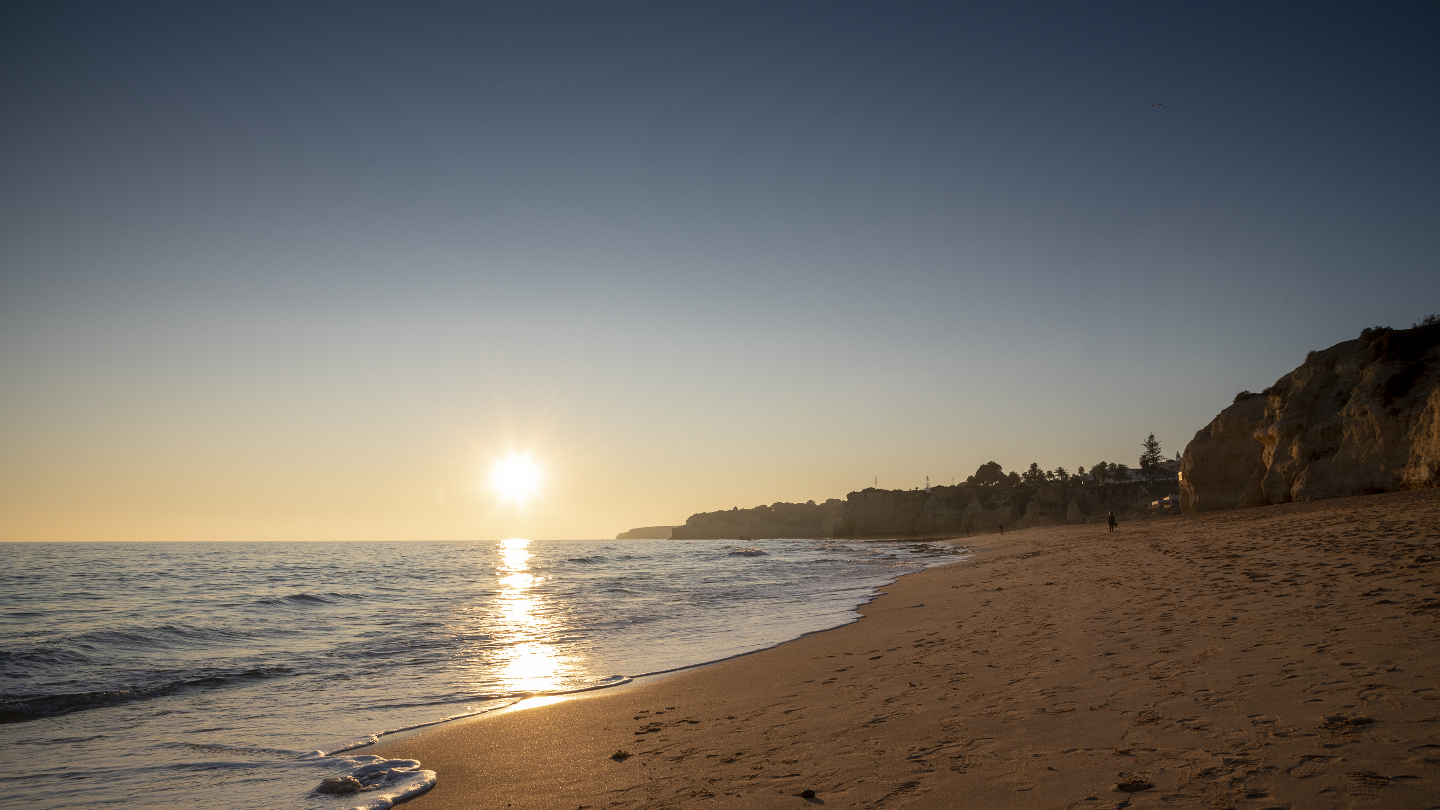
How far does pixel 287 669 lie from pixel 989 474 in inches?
6298

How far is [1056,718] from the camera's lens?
5.38 m

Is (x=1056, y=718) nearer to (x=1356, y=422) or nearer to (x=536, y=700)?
(x=536, y=700)

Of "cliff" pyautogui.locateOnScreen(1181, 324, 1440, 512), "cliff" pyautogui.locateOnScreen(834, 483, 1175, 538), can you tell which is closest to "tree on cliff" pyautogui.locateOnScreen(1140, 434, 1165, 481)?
"cliff" pyautogui.locateOnScreen(834, 483, 1175, 538)

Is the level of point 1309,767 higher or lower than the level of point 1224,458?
lower

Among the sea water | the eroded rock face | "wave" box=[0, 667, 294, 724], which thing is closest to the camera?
the sea water

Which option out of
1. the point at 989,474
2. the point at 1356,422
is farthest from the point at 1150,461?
the point at 1356,422

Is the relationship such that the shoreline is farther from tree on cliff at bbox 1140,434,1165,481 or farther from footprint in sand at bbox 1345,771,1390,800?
tree on cliff at bbox 1140,434,1165,481

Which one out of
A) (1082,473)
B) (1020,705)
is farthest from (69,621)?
(1082,473)

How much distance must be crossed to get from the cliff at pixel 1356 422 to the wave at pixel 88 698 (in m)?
34.6

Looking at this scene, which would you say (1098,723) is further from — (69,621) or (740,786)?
(69,621)

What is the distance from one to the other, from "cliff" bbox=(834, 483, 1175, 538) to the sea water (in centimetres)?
8305

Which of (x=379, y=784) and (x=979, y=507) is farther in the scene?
(x=979, y=507)

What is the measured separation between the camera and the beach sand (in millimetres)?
3938

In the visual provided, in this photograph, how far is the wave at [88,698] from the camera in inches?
337
